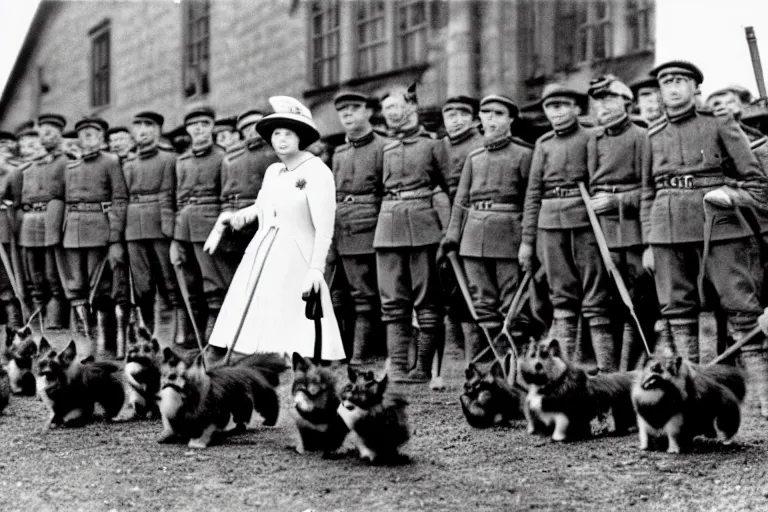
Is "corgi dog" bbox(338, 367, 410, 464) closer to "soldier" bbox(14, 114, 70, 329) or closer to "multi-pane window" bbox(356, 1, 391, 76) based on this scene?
"soldier" bbox(14, 114, 70, 329)

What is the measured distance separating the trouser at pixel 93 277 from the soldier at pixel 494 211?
3462 millimetres

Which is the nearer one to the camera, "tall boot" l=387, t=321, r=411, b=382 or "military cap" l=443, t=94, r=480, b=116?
"tall boot" l=387, t=321, r=411, b=382

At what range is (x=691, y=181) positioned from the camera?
6.93 meters

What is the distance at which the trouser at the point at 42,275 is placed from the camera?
11320mm

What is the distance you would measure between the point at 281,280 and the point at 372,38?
777 cm

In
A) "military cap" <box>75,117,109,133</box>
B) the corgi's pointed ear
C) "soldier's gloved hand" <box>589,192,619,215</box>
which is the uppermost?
"military cap" <box>75,117,109,133</box>

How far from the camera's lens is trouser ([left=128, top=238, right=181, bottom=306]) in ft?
33.4

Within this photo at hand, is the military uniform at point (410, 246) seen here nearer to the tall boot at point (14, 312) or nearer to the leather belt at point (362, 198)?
the leather belt at point (362, 198)

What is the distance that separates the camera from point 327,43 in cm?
1525

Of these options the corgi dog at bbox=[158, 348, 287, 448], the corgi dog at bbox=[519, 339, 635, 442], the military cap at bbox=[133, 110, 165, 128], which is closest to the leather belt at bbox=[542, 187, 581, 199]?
the corgi dog at bbox=[519, 339, 635, 442]

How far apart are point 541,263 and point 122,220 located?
164 inches

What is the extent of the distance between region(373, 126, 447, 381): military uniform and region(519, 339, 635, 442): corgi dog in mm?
2262

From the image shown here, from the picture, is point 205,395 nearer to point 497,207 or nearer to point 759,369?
point 497,207

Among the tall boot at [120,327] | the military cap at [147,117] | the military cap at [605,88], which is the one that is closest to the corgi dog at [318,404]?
the military cap at [605,88]
